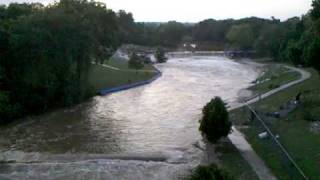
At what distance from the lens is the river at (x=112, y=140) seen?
2348cm

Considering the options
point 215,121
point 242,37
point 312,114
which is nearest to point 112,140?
point 215,121

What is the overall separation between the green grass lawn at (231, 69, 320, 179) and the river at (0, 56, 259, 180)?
122 inches

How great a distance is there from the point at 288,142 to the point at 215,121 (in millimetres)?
3879

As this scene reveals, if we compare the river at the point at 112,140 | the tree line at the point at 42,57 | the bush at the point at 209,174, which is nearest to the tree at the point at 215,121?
the river at the point at 112,140

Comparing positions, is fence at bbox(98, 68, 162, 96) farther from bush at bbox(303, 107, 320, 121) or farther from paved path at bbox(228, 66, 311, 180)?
bush at bbox(303, 107, 320, 121)

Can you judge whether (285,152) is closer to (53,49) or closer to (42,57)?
(42,57)

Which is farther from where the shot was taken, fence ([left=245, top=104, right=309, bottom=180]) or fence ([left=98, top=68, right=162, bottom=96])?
fence ([left=98, top=68, right=162, bottom=96])

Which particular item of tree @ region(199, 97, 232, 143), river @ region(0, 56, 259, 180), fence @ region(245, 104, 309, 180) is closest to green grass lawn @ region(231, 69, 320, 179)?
fence @ region(245, 104, 309, 180)

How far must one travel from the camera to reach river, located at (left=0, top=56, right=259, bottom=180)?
2348cm

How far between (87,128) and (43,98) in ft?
23.3

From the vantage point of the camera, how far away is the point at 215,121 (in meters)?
25.5

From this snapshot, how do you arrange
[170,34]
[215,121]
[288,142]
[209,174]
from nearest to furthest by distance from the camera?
[209,174]
[215,121]
[288,142]
[170,34]

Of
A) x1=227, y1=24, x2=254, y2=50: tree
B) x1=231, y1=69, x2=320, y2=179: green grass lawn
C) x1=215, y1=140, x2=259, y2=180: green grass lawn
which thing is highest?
x1=227, y1=24, x2=254, y2=50: tree

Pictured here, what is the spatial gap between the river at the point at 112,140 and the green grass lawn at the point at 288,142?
3.11 meters
